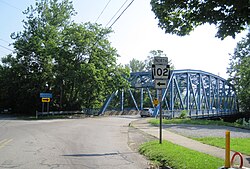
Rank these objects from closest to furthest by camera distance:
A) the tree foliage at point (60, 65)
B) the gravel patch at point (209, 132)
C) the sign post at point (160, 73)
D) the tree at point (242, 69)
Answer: the sign post at point (160, 73) < the gravel patch at point (209, 132) < the tree foliage at point (60, 65) < the tree at point (242, 69)

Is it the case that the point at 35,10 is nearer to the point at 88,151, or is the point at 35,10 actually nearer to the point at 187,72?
the point at 187,72

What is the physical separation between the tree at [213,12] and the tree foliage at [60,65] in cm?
2840

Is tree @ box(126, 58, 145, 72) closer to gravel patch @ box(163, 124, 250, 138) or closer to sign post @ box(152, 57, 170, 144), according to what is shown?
gravel patch @ box(163, 124, 250, 138)

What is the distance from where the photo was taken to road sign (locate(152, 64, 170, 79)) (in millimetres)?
11695

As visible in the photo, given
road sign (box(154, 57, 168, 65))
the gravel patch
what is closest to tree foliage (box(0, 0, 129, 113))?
the gravel patch

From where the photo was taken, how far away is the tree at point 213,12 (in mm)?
6988

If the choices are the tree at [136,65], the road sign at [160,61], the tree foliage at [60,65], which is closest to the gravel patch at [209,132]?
the road sign at [160,61]

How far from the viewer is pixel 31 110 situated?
4959 cm

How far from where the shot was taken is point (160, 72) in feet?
38.5

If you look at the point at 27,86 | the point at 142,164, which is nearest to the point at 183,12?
the point at 142,164

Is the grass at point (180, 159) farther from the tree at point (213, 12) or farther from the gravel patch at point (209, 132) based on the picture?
the gravel patch at point (209, 132)

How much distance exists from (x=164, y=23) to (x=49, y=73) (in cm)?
3735

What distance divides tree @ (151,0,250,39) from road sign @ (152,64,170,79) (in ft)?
11.3

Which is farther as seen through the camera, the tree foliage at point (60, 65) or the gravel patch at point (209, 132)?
the tree foliage at point (60, 65)
